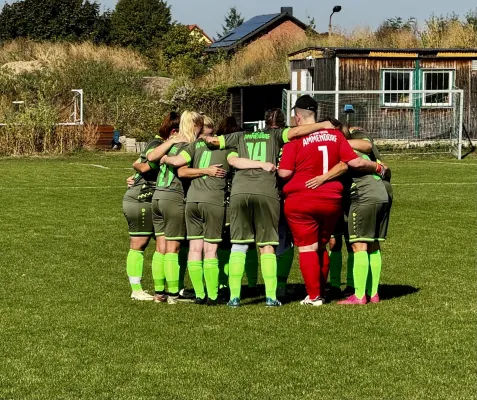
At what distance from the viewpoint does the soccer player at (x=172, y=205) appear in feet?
33.7

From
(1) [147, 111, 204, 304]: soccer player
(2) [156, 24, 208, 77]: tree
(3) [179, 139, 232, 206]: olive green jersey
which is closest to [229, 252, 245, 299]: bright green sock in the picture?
(3) [179, 139, 232, 206]: olive green jersey

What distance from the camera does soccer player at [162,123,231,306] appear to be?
1009cm

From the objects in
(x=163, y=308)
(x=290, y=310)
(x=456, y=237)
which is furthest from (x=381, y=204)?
(x=456, y=237)

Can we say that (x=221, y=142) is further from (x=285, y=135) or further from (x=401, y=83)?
(x=401, y=83)

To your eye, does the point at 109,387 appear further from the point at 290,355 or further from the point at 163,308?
the point at 163,308

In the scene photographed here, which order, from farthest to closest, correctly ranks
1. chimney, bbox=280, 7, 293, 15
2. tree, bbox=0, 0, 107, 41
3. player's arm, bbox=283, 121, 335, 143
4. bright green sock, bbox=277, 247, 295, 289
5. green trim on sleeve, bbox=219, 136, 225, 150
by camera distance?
chimney, bbox=280, 7, 293, 15 < tree, bbox=0, 0, 107, 41 < bright green sock, bbox=277, 247, 295, 289 < green trim on sleeve, bbox=219, 136, 225, 150 < player's arm, bbox=283, 121, 335, 143

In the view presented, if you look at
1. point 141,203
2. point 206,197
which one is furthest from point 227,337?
point 141,203

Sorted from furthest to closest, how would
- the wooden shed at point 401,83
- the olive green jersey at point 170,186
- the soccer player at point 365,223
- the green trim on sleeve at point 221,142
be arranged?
the wooden shed at point 401,83
the olive green jersey at point 170,186
the soccer player at point 365,223
the green trim on sleeve at point 221,142

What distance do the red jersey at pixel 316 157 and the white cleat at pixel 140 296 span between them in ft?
6.76

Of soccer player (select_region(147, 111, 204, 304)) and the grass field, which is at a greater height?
soccer player (select_region(147, 111, 204, 304))

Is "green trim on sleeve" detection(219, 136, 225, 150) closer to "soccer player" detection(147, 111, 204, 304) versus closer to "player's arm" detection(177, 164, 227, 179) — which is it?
"player's arm" detection(177, 164, 227, 179)

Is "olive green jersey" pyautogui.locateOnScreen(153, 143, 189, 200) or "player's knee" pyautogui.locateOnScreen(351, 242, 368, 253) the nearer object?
"player's knee" pyautogui.locateOnScreen(351, 242, 368, 253)

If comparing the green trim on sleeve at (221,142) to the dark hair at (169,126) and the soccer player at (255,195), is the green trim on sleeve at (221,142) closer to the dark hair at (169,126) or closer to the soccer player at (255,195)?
the soccer player at (255,195)

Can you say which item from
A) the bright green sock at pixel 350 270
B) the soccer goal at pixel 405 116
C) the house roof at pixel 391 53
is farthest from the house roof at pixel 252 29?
the bright green sock at pixel 350 270
